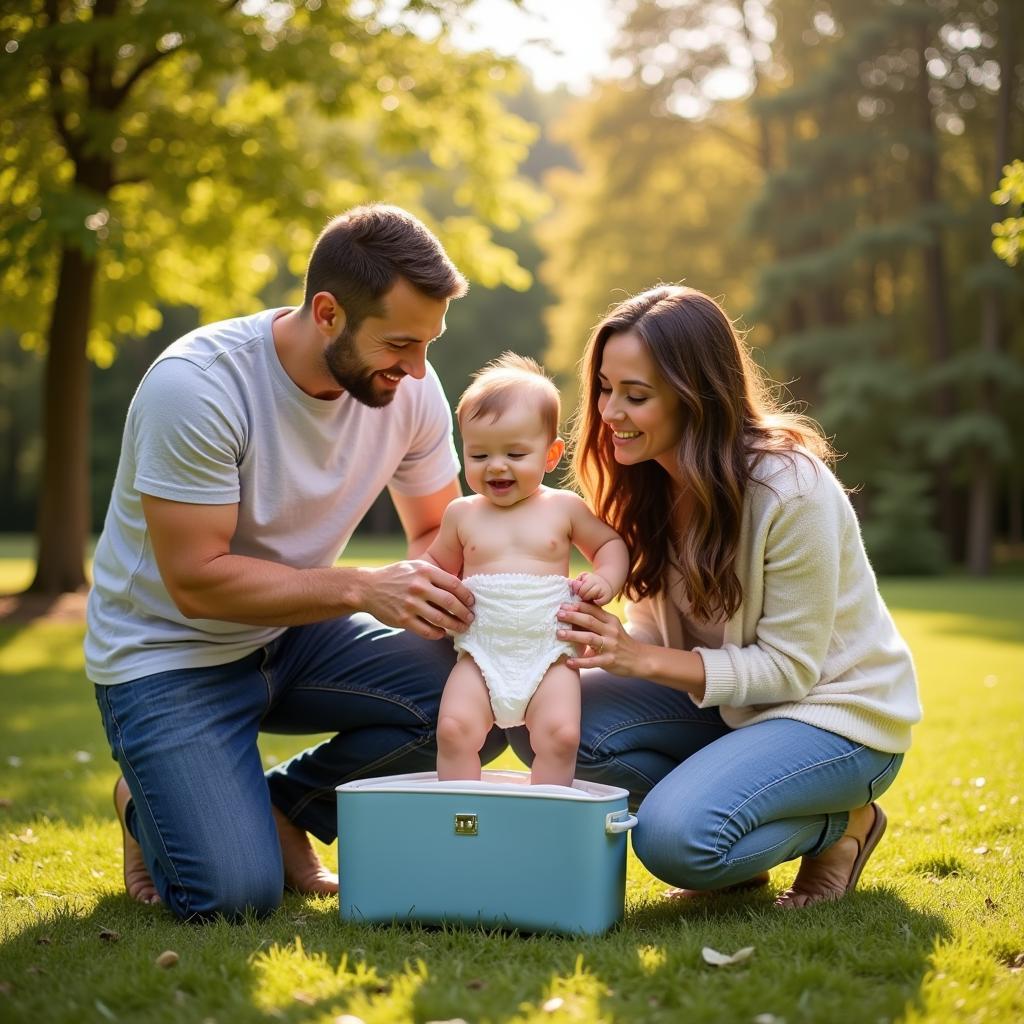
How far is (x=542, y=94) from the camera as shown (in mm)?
50688

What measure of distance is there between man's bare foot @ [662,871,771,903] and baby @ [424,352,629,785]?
0.53 metres

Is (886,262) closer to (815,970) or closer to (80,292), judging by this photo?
(80,292)

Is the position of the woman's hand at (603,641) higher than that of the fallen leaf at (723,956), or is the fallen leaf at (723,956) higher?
the woman's hand at (603,641)

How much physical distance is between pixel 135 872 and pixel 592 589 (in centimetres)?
159

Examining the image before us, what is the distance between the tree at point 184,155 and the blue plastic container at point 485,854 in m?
7.19

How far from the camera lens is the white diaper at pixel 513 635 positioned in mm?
3363

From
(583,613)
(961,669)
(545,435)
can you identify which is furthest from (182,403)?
(961,669)

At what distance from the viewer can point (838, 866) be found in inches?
133

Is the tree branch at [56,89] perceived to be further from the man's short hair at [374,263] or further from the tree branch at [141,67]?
the man's short hair at [374,263]

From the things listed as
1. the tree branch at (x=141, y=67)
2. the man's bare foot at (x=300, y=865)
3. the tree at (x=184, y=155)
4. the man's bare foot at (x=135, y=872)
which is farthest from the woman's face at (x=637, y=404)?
the tree branch at (x=141, y=67)

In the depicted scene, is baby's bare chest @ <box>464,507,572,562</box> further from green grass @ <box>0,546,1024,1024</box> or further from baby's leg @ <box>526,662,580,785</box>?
green grass @ <box>0,546,1024,1024</box>

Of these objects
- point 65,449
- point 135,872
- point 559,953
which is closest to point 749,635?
point 559,953

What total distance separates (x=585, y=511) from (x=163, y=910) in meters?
1.64

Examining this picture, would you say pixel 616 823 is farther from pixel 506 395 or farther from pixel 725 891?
pixel 506 395
